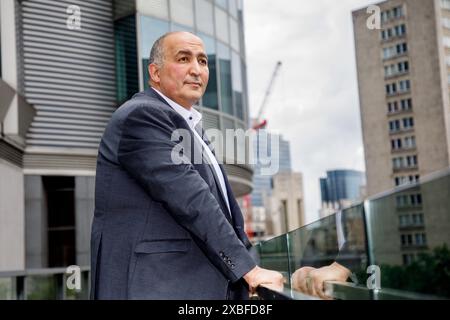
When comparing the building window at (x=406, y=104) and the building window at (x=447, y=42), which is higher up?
the building window at (x=447, y=42)

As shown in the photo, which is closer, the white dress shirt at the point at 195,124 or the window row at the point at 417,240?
the window row at the point at 417,240

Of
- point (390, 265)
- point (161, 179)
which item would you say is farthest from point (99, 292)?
point (390, 265)

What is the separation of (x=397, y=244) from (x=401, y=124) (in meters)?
101

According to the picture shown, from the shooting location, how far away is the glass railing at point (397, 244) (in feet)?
5.75

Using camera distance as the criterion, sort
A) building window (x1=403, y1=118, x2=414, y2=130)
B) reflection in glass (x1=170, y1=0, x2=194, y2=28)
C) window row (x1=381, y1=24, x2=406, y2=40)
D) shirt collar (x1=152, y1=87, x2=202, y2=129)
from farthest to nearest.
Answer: building window (x1=403, y1=118, x2=414, y2=130)
window row (x1=381, y1=24, x2=406, y2=40)
reflection in glass (x1=170, y1=0, x2=194, y2=28)
shirt collar (x1=152, y1=87, x2=202, y2=129)

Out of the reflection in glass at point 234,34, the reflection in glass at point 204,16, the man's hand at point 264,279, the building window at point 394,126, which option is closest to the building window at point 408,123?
the building window at point 394,126

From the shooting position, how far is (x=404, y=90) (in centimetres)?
9919

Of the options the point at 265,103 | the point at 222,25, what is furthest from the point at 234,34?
the point at 265,103

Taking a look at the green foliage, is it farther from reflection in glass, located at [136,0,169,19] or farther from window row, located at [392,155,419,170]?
window row, located at [392,155,419,170]

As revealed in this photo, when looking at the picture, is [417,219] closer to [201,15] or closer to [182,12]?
[182,12]

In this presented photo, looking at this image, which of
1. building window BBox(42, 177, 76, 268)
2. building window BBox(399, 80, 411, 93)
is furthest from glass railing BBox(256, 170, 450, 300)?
building window BBox(399, 80, 411, 93)

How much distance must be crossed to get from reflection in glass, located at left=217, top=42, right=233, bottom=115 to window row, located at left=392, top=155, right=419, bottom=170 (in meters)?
86.9

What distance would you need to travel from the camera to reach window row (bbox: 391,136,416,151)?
98.2 metres

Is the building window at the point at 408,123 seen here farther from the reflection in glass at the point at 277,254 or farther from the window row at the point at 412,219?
the window row at the point at 412,219
